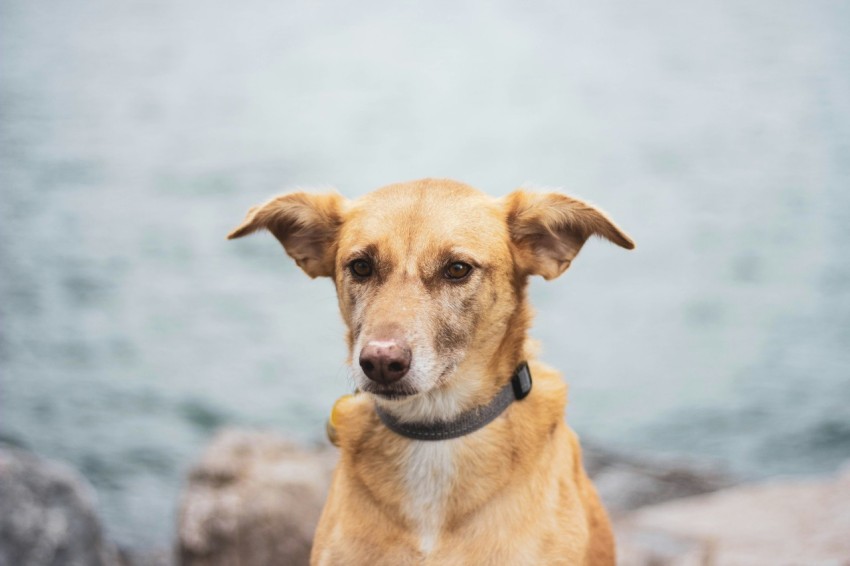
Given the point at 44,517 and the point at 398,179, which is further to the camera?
the point at 398,179

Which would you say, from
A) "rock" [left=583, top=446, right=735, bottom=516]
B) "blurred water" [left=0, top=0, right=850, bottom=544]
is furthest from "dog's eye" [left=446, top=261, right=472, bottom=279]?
"blurred water" [left=0, top=0, right=850, bottom=544]

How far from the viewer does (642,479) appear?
7.90m

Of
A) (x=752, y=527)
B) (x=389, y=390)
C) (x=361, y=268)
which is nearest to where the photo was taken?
(x=389, y=390)

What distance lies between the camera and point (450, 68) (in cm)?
1861

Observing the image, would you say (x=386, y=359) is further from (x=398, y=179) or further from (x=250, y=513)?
(x=398, y=179)

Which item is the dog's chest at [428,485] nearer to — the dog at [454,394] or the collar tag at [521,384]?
the dog at [454,394]

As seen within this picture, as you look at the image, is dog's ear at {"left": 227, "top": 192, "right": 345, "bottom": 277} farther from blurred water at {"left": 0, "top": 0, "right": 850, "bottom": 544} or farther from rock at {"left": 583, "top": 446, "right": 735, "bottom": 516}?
blurred water at {"left": 0, "top": 0, "right": 850, "bottom": 544}

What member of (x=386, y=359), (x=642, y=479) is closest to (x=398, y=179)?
(x=642, y=479)

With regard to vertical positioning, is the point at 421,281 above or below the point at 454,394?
above

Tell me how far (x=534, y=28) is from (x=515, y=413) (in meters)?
17.4

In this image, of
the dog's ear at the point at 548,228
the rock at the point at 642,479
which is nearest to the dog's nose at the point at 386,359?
the dog's ear at the point at 548,228

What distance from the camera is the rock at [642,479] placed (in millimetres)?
7645

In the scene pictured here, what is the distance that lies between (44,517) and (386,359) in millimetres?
3968

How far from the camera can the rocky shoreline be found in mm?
5395
